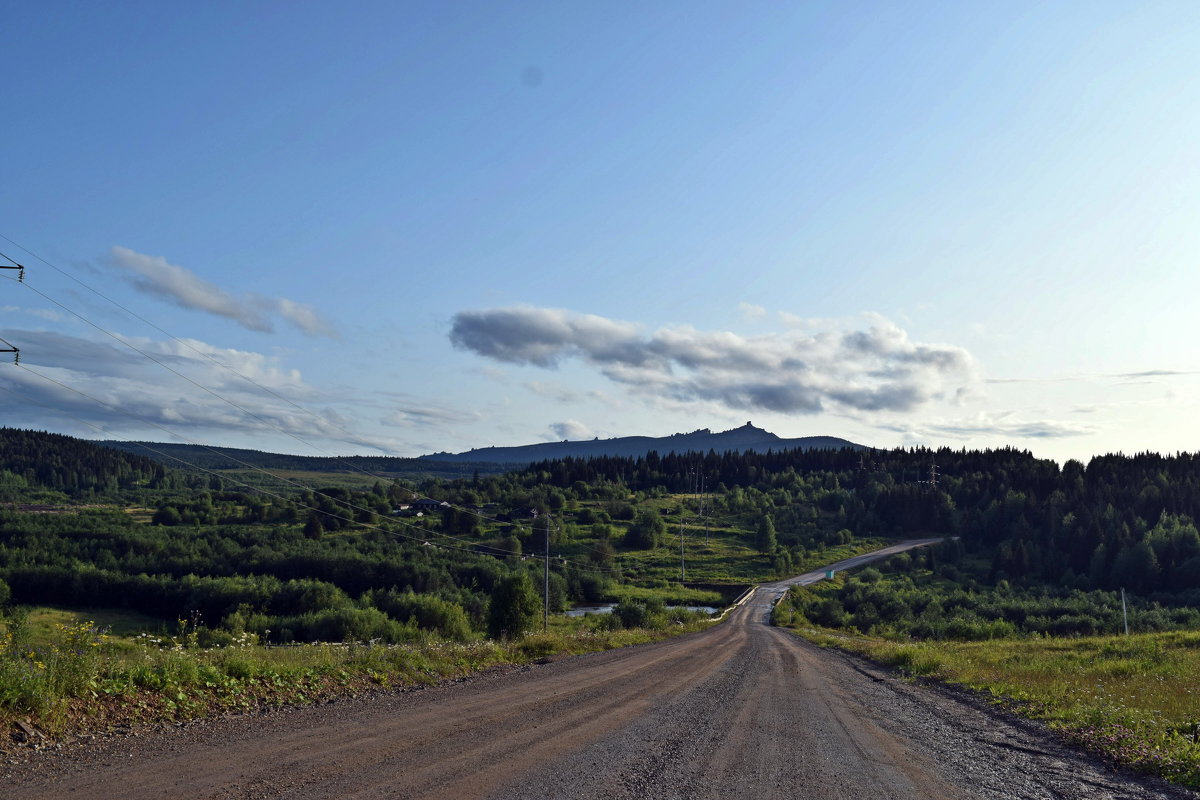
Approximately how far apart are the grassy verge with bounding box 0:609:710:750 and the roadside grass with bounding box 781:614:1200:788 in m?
13.9

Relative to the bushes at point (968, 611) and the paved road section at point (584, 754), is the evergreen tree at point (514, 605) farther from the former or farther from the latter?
the bushes at point (968, 611)

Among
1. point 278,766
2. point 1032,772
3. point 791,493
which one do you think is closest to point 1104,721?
point 1032,772

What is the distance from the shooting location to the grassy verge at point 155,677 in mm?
10133

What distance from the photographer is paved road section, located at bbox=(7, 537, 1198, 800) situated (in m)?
8.92

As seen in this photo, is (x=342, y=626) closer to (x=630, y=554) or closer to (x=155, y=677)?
(x=155, y=677)

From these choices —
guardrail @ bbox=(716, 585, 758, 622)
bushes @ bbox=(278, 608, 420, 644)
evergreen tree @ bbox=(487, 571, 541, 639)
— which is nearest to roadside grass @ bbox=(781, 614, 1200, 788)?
evergreen tree @ bbox=(487, 571, 541, 639)

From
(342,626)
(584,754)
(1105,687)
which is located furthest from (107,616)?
(1105,687)

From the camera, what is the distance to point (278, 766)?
9531mm

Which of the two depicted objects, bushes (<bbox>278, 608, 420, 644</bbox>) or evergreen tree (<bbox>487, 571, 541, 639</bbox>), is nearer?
evergreen tree (<bbox>487, 571, 541, 639</bbox>)

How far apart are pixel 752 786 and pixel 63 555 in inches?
5215

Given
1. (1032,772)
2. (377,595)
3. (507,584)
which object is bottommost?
(377,595)

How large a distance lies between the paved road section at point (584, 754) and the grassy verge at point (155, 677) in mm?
698

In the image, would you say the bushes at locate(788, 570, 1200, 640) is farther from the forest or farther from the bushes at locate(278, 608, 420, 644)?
the bushes at locate(278, 608, 420, 644)

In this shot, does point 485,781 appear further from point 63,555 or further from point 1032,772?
point 63,555
